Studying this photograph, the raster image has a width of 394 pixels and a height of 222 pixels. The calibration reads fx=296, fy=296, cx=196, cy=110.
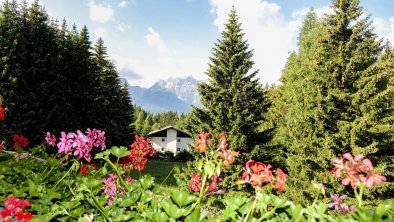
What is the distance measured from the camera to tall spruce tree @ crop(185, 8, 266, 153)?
58.8 feet

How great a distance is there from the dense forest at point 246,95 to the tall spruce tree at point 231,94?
0.06 m

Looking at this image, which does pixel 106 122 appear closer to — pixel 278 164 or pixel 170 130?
pixel 278 164

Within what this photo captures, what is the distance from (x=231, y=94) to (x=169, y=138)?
42.1 metres

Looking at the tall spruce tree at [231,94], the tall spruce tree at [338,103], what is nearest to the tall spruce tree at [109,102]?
the tall spruce tree at [231,94]

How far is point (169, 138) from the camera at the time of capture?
59406 millimetres

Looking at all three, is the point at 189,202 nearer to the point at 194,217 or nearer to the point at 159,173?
the point at 194,217

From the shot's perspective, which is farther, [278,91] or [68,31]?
[278,91]

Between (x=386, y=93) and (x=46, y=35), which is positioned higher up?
(x=46, y=35)

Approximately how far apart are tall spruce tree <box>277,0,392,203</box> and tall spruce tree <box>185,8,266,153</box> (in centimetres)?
361

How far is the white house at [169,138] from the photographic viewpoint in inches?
2322

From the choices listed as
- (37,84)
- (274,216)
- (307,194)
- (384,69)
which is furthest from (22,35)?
(274,216)

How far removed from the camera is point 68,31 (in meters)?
26.3

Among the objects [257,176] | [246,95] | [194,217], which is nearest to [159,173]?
[246,95]

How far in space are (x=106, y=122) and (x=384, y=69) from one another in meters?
22.5
